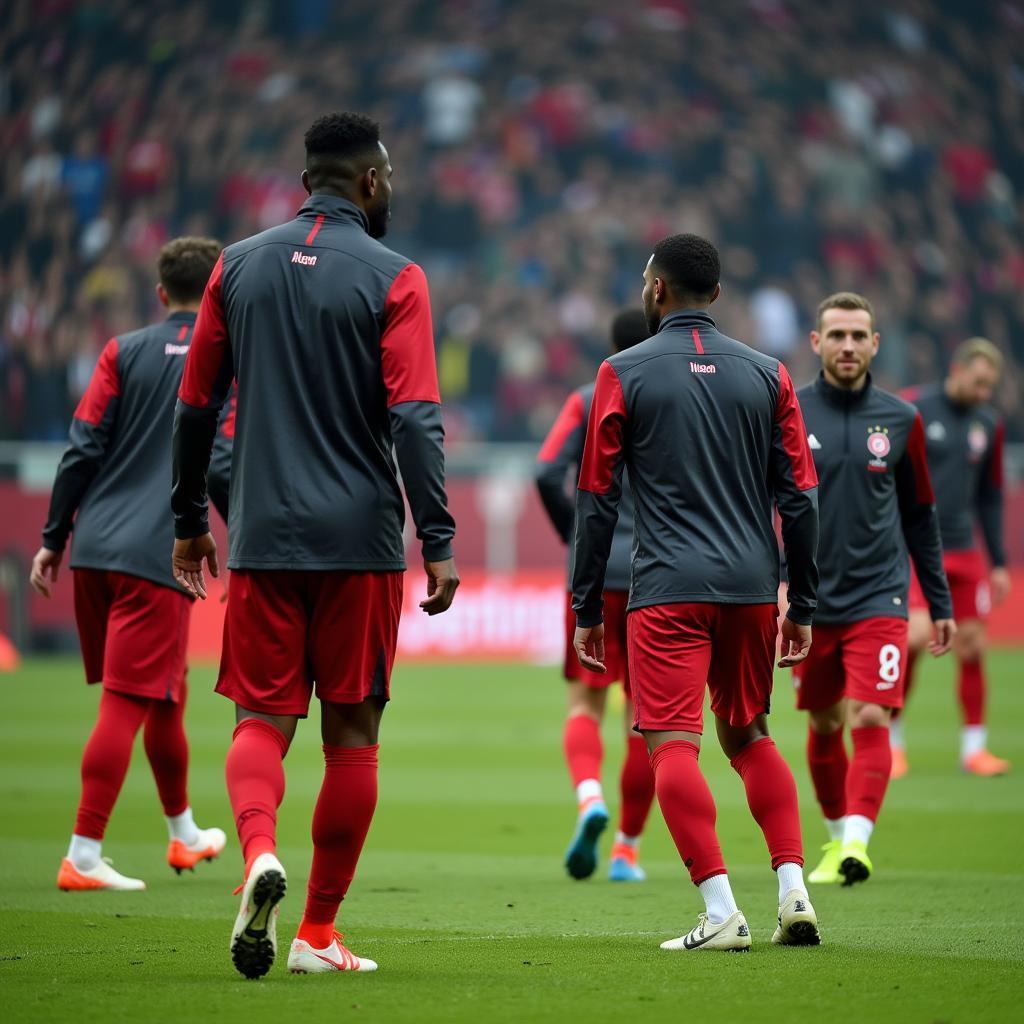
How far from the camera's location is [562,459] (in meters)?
7.41

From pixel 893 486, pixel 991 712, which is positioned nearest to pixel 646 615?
pixel 893 486

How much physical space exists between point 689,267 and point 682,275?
0.11ft

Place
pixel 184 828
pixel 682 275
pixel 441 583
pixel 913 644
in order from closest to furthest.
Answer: pixel 441 583 < pixel 682 275 < pixel 184 828 < pixel 913 644

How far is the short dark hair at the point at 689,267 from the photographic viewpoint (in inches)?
206

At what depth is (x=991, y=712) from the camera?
15.0 metres

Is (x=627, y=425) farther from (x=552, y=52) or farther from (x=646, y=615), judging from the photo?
(x=552, y=52)

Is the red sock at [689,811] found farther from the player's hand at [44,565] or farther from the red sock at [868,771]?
the player's hand at [44,565]

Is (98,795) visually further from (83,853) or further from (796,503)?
(796,503)

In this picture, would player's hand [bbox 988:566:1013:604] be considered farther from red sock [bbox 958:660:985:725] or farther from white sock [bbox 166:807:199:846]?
white sock [bbox 166:807:199:846]

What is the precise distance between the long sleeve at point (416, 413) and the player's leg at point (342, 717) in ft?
0.72

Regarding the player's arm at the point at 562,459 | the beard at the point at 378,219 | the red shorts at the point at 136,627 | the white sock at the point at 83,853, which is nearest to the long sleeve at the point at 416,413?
the beard at the point at 378,219

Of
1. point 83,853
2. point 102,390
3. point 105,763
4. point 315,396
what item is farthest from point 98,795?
point 315,396

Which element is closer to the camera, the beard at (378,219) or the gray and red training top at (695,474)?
the beard at (378,219)

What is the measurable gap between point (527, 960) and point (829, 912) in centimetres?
149
